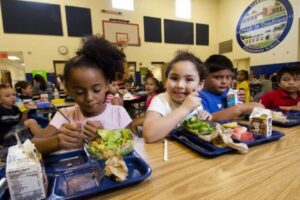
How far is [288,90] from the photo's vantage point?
1591 mm

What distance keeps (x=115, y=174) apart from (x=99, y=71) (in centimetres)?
59

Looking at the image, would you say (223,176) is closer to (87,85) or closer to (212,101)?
(87,85)

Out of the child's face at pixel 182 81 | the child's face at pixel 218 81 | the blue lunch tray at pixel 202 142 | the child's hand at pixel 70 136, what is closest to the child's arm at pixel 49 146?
the child's hand at pixel 70 136

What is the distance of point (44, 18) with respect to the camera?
529 cm

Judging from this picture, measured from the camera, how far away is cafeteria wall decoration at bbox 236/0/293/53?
5957 millimetres

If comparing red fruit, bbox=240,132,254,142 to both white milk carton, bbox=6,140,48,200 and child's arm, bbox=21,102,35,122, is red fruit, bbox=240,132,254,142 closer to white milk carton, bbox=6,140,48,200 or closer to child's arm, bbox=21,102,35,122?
white milk carton, bbox=6,140,48,200

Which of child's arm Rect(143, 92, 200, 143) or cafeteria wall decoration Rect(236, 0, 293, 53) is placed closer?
child's arm Rect(143, 92, 200, 143)

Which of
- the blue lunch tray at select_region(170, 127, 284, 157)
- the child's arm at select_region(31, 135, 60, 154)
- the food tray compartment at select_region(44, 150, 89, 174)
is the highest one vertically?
the child's arm at select_region(31, 135, 60, 154)

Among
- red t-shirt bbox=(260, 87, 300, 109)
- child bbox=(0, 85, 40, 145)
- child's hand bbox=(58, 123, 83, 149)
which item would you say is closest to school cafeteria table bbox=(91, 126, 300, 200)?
child's hand bbox=(58, 123, 83, 149)

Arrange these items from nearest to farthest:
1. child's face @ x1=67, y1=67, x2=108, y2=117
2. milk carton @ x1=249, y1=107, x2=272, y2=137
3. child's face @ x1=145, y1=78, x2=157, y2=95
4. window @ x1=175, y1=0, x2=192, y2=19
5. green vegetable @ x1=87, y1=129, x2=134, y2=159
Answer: green vegetable @ x1=87, y1=129, x2=134, y2=159, milk carton @ x1=249, y1=107, x2=272, y2=137, child's face @ x1=67, y1=67, x2=108, y2=117, child's face @ x1=145, y1=78, x2=157, y2=95, window @ x1=175, y1=0, x2=192, y2=19

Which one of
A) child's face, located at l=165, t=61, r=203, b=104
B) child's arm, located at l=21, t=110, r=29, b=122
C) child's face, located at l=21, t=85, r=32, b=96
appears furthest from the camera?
child's face, located at l=21, t=85, r=32, b=96

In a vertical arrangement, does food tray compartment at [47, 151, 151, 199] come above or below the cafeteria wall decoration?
below

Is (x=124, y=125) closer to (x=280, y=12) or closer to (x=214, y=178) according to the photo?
(x=214, y=178)

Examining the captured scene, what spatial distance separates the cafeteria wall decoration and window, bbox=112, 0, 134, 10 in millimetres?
4203
